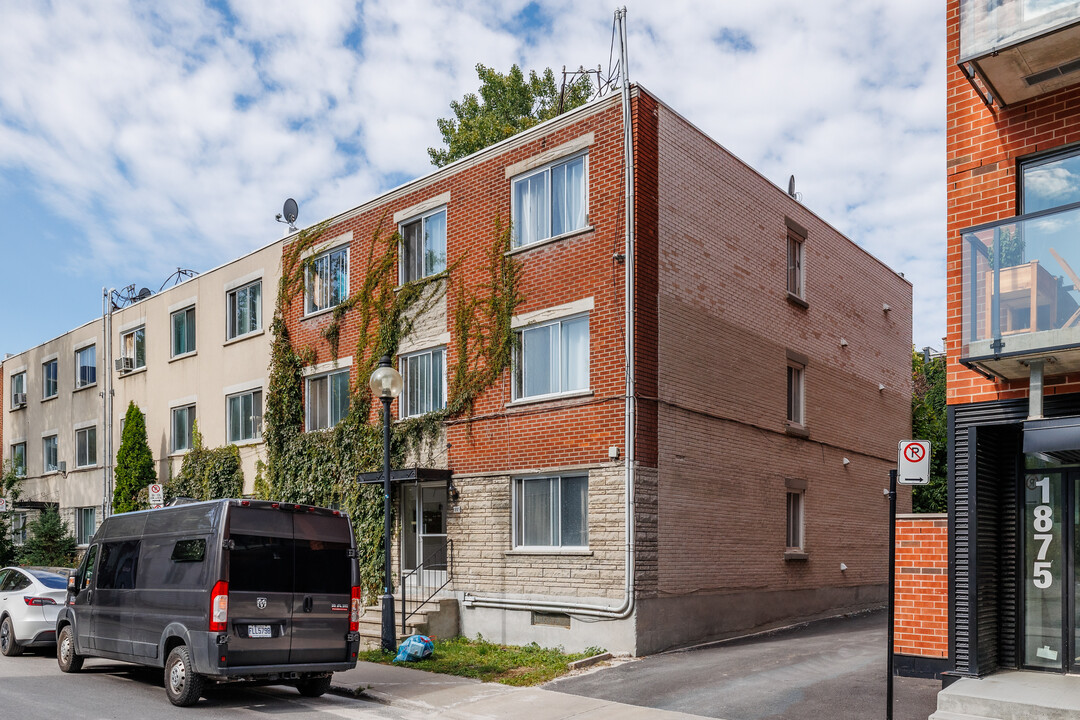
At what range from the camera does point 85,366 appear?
3272 cm

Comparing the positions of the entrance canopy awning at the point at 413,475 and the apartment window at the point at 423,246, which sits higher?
the apartment window at the point at 423,246

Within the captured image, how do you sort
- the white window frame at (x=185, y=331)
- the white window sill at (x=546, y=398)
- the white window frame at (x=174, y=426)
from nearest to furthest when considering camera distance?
the white window sill at (x=546, y=398) → the white window frame at (x=174, y=426) → the white window frame at (x=185, y=331)

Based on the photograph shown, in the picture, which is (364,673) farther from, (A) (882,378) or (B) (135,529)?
(A) (882,378)

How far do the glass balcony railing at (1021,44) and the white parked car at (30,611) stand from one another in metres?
15.2

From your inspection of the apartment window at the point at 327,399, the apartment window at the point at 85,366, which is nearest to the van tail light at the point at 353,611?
the apartment window at the point at 327,399

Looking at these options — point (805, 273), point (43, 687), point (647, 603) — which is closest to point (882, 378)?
point (805, 273)

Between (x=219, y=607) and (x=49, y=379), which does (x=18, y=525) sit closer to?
(x=49, y=379)

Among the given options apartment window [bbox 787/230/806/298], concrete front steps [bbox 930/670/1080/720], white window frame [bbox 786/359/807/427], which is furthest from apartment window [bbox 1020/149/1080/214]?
apartment window [bbox 787/230/806/298]

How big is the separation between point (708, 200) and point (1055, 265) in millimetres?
8851

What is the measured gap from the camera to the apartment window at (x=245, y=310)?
81.4ft

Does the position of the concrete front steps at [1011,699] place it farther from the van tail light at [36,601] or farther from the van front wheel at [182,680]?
the van tail light at [36,601]

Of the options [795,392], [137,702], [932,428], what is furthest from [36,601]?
[932,428]

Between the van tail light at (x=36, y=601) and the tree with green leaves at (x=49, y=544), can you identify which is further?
the tree with green leaves at (x=49, y=544)

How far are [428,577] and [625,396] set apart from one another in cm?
595
